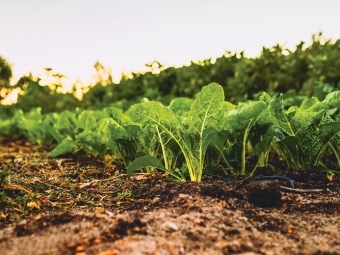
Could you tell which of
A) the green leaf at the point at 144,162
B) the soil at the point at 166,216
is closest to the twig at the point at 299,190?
the soil at the point at 166,216

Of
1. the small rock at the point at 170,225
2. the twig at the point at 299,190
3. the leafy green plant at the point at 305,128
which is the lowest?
the twig at the point at 299,190

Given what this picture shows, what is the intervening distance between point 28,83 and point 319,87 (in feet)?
32.0

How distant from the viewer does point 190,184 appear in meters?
2.49

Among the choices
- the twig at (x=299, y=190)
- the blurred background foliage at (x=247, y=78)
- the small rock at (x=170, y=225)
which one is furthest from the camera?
the blurred background foliage at (x=247, y=78)

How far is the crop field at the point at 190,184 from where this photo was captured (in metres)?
1.73

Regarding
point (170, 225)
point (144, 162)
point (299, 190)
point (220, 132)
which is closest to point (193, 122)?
point (220, 132)

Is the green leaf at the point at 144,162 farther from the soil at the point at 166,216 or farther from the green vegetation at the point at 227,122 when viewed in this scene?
the soil at the point at 166,216

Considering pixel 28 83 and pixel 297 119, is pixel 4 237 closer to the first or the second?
pixel 297 119

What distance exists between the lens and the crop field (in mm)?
1729

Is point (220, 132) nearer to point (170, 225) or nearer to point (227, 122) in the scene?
point (227, 122)

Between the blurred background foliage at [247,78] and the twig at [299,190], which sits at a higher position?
the blurred background foliage at [247,78]

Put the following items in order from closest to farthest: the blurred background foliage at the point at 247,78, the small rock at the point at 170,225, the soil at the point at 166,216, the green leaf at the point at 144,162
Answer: the soil at the point at 166,216 → the small rock at the point at 170,225 → the green leaf at the point at 144,162 → the blurred background foliage at the point at 247,78

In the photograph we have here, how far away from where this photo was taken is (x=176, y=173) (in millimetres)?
2852

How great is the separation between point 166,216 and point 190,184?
1.93 ft
